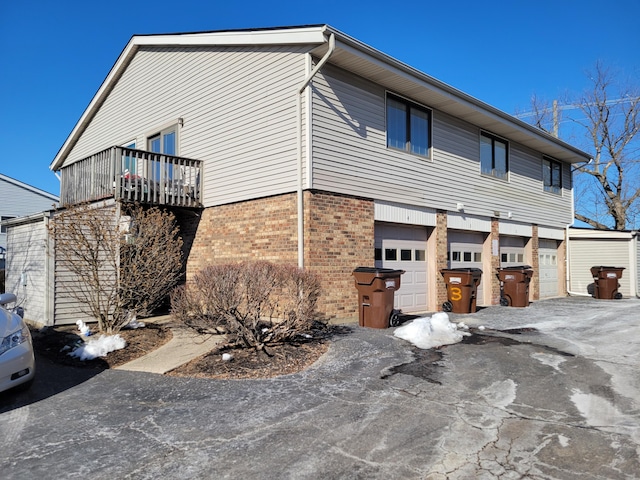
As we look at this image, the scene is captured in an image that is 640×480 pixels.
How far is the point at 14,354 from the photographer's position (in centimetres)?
489

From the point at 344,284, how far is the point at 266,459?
6.22 m

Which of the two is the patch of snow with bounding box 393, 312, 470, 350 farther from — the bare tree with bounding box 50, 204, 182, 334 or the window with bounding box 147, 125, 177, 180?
the window with bounding box 147, 125, 177, 180

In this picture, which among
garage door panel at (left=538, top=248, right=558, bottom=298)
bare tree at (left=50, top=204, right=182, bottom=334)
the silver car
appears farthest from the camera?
garage door panel at (left=538, top=248, right=558, bottom=298)

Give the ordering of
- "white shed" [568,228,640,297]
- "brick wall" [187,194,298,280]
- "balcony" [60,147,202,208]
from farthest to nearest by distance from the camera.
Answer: "white shed" [568,228,640,297]
"balcony" [60,147,202,208]
"brick wall" [187,194,298,280]

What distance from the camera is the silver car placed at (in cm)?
476

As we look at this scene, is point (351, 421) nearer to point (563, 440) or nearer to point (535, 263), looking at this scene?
point (563, 440)

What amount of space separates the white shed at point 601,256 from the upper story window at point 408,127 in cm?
1014

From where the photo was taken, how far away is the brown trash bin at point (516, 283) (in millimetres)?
13359

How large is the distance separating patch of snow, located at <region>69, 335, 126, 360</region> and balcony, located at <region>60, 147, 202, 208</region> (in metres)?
4.11

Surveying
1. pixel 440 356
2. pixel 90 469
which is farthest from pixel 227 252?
pixel 90 469

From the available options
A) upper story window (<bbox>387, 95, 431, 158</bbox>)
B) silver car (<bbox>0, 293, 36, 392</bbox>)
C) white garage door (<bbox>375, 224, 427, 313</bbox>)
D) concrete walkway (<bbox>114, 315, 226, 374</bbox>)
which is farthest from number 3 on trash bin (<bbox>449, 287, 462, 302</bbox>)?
silver car (<bbox>0, 293, 36, 392</bbox>)

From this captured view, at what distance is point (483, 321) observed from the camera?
10422 mm

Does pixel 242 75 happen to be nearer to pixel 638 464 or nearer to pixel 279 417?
pixel 279 417

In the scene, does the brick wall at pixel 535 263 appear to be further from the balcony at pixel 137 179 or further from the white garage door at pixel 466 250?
the balcony at pixel 137 179
